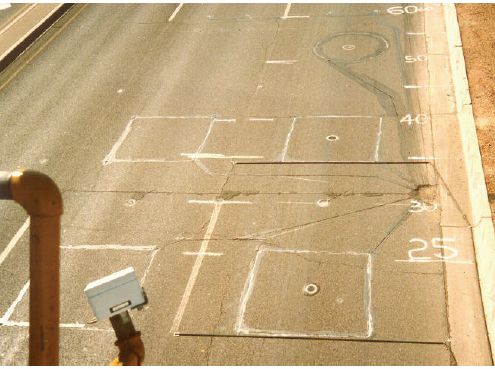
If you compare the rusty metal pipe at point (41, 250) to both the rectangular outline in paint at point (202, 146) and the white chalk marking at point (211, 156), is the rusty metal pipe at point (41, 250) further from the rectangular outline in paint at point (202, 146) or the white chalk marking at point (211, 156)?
the white chalk marking at point (211, 156)

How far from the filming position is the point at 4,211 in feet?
43.6

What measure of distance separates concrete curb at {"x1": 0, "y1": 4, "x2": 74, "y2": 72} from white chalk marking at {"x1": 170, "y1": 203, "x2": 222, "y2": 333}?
1101cm

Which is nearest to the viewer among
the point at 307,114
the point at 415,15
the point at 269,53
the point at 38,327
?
the point at 38,327

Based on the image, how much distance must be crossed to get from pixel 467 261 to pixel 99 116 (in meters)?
10.0

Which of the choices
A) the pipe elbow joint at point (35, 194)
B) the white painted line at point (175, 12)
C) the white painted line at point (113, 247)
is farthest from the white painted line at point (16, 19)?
the pipe elbow joint at point (35, 194)

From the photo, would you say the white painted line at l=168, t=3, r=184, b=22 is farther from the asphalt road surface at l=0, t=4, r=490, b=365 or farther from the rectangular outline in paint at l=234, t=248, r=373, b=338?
the rectangular outline in paint at l=234, t=248, r=373, b=338

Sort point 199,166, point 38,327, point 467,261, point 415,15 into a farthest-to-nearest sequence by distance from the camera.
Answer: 1. point 415,15
2. point 199,166
3. point 467,261
4. point 38,327

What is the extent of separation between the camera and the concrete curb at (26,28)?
20.3m

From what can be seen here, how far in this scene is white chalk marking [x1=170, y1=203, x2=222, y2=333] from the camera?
33.5 feet

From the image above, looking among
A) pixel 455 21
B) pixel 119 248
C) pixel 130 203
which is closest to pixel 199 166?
pixel 130 203

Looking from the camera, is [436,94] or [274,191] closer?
[274,191]

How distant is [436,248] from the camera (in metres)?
11.1

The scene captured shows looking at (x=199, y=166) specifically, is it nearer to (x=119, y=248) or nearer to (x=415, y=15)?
(x=119, y=248)

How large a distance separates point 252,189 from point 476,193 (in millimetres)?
4371
